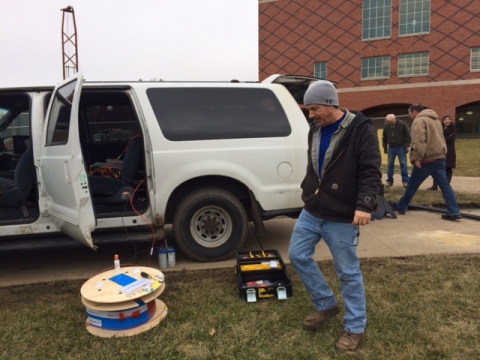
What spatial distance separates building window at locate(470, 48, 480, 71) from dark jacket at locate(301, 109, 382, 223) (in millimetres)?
34912

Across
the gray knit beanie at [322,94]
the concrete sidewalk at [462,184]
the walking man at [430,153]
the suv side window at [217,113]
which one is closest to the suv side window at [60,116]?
the suv side window at [217,113]

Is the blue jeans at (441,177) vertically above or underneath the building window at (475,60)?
underneath

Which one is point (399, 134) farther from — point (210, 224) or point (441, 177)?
point (210, 224)

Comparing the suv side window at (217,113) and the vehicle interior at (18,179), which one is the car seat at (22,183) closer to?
the vehicle interior at (18,179)

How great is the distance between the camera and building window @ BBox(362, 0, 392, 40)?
3319 cm

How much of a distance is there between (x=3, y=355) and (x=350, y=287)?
2.42 meters

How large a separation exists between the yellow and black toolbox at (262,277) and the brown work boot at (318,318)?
1.67 ft

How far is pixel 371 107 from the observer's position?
113ft

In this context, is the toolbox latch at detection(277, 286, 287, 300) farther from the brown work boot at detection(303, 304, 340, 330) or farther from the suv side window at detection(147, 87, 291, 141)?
the suv side window at detection(147, 87, 291, 141)

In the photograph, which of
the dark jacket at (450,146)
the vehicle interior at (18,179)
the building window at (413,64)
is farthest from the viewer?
the building window at (413,64)

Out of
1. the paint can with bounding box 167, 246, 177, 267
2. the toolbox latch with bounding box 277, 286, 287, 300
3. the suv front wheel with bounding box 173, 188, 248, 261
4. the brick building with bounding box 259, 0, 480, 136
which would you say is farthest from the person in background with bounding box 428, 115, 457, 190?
the brick building with bounding box 259, 0, 480, 136

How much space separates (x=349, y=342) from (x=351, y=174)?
3.69 feet

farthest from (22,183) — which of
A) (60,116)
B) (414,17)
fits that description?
(414,17)

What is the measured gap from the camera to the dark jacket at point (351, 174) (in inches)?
97.7
